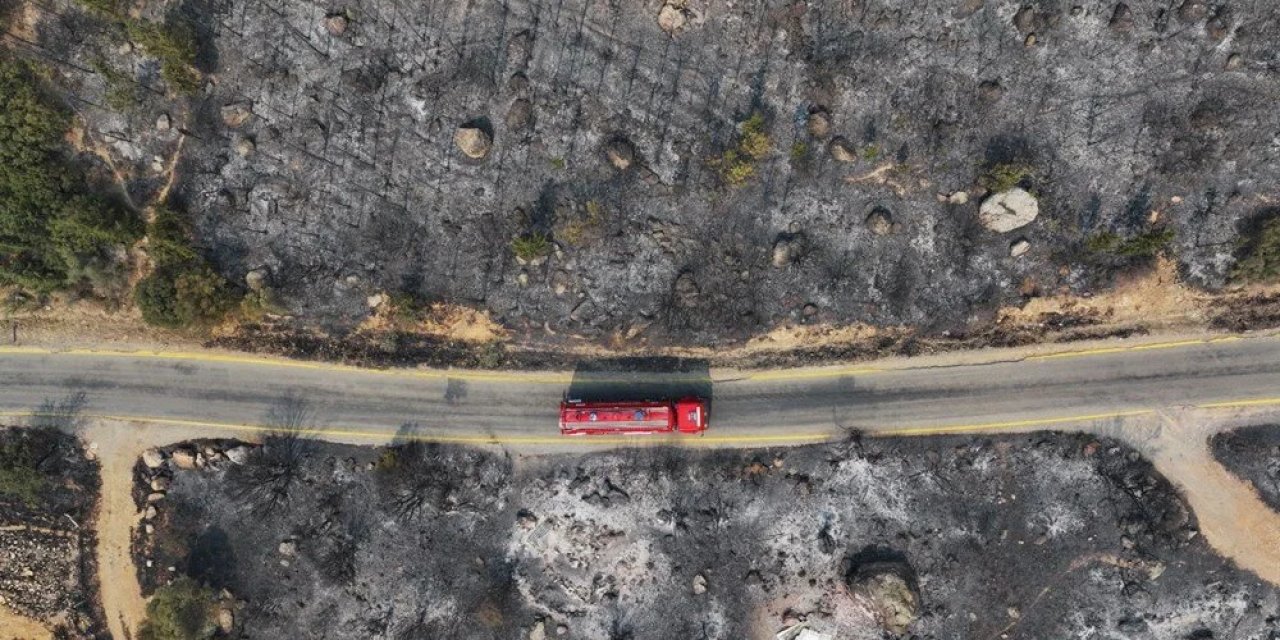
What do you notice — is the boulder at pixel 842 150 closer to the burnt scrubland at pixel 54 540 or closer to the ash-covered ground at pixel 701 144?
the ash-covered ground at pixel 701 144

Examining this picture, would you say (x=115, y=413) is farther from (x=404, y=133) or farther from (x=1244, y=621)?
(x=1244, y=621)

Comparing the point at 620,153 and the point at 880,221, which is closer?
the point at 620,153

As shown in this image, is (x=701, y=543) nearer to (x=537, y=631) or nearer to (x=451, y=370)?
(x=537, y=631)

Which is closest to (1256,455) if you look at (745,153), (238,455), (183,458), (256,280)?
(745,153)

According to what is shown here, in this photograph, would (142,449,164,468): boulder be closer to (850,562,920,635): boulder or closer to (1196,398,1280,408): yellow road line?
(850,562,920,635): boulder

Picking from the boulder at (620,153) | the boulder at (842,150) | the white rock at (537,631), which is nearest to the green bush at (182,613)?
the white rock at (537,631)

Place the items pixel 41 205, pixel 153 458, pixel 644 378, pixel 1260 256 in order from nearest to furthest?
pixel 41 205, pixel 1260 256, pixel 153 458, pixel 644 378

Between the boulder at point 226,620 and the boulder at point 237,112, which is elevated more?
the boulder at point 237,112
